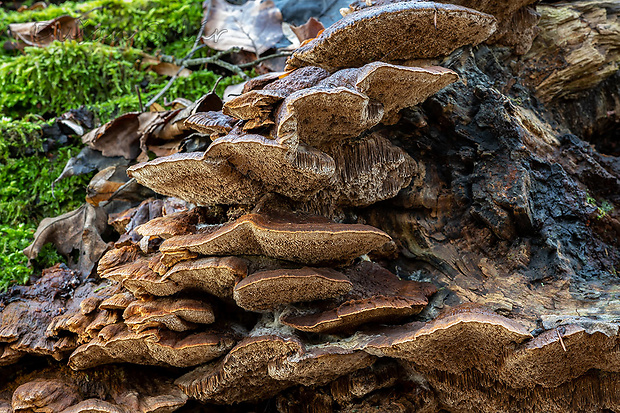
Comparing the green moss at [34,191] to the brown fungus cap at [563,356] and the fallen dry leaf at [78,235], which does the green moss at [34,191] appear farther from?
the brown fungus cap at [563,356]

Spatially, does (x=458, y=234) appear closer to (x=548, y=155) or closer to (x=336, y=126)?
(x=548, y=155)

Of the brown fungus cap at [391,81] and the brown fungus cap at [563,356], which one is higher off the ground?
the brown fungus cap at [391,81]

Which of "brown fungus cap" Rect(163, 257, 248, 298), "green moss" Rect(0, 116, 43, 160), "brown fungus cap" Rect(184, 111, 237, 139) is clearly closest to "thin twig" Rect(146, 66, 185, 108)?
"green moss" Rect(0, 116, 43, 160)

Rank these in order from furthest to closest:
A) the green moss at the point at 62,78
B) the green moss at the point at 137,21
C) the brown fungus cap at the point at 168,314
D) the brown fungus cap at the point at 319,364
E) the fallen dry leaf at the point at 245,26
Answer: the green moss at the point at 137,21 < the fallen dry leaf at the point at 245,26 < the green moss at the point at 62,78 < the brown fungus cap at the point at 168,314 < the brown fungus cap at the point at 319,364

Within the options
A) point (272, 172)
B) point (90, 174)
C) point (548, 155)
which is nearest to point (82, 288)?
point (90, 174)

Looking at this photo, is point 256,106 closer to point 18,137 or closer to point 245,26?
point 245,26

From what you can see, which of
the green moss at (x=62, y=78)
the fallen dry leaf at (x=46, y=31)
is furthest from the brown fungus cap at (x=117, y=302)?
the fallen dry leaf at (x=46, y=31)
